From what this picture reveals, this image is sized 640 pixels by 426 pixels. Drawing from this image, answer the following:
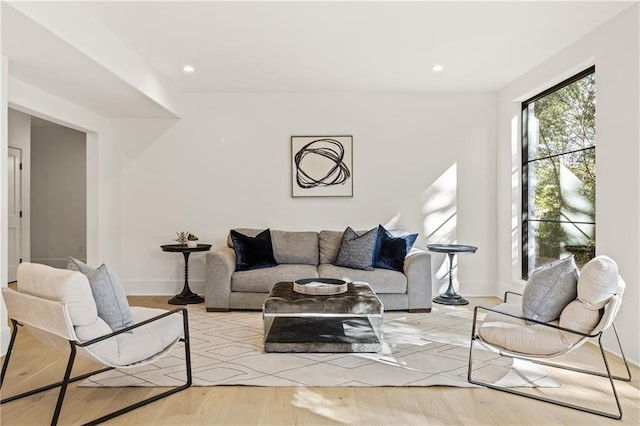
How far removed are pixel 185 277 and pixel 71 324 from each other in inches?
136

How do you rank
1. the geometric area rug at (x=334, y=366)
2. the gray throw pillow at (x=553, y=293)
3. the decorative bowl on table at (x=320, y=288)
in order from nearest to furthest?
1. the gray throw pillow at (x=553, y=293)
2. the geometric area rug at (x=334, y=366)
3. the decorative bowl on table at (x=320, y=288)

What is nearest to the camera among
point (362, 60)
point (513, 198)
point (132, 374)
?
point (132, 374)

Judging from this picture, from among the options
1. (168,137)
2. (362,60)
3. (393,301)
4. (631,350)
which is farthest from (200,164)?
(631,350)

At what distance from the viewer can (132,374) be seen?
3.10 meters

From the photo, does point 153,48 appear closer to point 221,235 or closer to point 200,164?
point 200,164

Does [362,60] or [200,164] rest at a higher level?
[362,60]

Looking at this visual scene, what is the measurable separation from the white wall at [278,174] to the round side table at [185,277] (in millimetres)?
314

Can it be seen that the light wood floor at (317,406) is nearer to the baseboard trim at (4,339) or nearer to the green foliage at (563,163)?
the baseboard trim at (4,339)

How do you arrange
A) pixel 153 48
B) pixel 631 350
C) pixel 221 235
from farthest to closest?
pixel 221 235, pixel 153 48, pixel 631 350

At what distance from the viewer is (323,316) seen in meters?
3.53

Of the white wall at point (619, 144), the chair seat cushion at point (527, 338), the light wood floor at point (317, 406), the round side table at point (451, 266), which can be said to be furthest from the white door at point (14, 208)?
the white wall at point (619, 144)

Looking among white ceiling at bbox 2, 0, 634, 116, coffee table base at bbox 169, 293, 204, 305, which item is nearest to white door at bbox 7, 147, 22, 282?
white ceiling at bbox 2, 0, 634, 116

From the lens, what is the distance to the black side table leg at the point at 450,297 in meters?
5.47

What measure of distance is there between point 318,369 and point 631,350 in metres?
2.36
